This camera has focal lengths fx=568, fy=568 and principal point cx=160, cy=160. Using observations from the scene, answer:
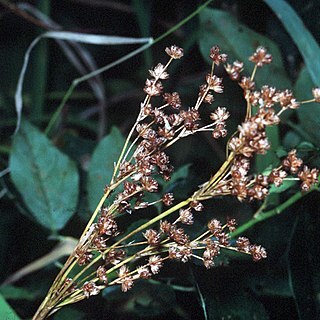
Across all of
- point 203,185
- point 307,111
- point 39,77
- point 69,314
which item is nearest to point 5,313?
point 69,314

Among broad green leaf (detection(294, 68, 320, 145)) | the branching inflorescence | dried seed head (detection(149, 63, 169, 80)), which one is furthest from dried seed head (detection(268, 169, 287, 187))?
broad green leaf (detection(294, 68, 320, 145))

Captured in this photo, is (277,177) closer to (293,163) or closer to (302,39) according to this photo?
(293,163)

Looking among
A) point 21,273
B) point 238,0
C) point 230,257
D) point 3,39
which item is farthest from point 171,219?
point 3,39

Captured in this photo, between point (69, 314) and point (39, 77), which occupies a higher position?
point (39, 77)

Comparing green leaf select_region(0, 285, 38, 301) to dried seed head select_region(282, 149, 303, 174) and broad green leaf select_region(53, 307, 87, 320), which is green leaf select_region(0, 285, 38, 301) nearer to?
broad green leaf select_region(53, 307, 87, 320)

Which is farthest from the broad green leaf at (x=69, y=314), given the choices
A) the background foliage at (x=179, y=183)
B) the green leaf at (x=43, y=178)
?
the green leaf at (x=43, y=178)

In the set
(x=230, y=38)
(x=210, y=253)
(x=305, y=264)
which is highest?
(x=230, y=38)

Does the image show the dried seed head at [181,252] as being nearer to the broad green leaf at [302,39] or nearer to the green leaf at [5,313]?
the green leaf at [5,313]
